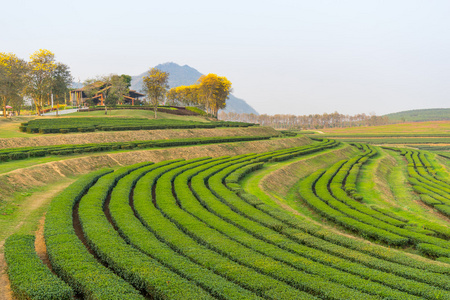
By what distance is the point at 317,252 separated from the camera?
1495cm

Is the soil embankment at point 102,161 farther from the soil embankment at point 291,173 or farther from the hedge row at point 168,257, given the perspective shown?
the soil embankment at point 291,173

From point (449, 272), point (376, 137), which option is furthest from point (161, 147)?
point (376, 137)

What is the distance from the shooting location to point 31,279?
10406 mm

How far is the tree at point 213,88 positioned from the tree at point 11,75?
53290mm

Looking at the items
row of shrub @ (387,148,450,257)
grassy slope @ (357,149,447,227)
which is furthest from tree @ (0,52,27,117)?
row of shrub @ (387,148,450,257)

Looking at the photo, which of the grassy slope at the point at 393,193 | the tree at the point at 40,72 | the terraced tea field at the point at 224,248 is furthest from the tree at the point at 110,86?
the grassy slope at the point at 393,193

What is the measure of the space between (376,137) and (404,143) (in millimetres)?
19770

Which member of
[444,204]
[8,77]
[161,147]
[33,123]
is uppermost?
[8,77]

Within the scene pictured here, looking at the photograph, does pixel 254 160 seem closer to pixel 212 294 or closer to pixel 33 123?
pixel 212 294

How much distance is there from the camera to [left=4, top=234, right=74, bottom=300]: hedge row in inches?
384

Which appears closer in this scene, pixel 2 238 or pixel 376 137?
pixel 2 238

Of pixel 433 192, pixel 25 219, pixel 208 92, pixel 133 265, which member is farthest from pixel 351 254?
pixel 208 92

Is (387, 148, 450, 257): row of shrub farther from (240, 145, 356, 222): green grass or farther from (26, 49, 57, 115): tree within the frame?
(26, 49, 57, 115): tree

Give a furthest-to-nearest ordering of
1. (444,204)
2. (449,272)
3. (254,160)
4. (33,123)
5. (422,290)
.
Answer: (33,123) < (254,160) < (444,204) < (449,272) < (422,290)
